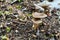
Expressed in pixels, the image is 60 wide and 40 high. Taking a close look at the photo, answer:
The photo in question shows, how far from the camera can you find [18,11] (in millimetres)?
3033

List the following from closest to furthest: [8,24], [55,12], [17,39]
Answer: [17,39] < [8,24] < [55,12]

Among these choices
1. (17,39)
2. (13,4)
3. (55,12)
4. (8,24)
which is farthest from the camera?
(13,4)

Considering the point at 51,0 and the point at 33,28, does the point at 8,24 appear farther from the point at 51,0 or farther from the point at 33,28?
the point at 51,0

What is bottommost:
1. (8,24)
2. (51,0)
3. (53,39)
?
(53,39)

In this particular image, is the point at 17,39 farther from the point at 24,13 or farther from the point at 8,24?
the point at 24,13

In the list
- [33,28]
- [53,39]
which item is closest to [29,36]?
[33,28]

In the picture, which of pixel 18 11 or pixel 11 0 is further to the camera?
pixel 11 0

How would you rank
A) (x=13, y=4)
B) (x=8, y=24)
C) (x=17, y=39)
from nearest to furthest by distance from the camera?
1. (x=17, y=39)
2. (x=8, y=24)
3. (x=13, y=4)

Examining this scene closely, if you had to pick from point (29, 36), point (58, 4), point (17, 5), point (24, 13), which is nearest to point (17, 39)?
point (29, 36)

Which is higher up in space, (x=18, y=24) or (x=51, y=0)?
(x=51, y=0)

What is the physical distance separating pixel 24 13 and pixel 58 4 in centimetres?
62

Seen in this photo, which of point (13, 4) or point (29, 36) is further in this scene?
point (13, 4)

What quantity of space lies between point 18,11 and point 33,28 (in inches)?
20.1

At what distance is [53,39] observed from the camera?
102 inches
